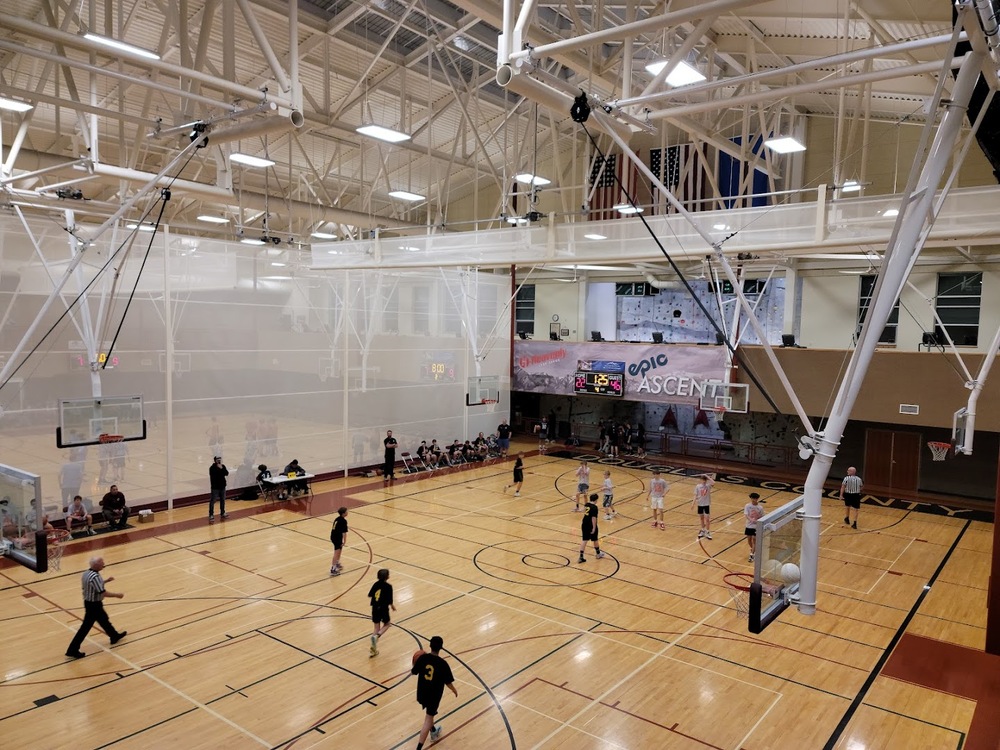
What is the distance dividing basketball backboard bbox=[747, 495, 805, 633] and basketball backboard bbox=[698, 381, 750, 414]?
16.7 meters

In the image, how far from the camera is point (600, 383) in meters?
28.5

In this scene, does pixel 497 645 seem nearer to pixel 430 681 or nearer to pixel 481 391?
pixel 430 681

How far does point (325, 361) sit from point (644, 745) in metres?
17.4

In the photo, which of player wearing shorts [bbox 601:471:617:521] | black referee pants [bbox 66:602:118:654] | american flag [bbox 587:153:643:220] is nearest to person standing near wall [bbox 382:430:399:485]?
player wearing shorts [bbox 601:471:617:521]

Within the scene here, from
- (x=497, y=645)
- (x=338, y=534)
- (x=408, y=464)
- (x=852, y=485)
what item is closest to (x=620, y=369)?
(x=408, y=464)

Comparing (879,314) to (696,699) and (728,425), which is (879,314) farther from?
(728,425)

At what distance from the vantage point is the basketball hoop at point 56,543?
1246cm

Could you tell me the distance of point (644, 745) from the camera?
823cm

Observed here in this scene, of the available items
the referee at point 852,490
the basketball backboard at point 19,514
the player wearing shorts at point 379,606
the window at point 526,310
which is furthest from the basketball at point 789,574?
the window at point 526,310

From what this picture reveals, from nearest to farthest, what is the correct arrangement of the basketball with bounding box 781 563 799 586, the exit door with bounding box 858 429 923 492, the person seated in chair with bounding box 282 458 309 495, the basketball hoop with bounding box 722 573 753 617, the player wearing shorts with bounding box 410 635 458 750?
the basketball with bounding box 781 563 799 586 < the player wearing shorts with bounding box 410 635 458 750 < the basketball hoop with bounding box 722 573 753 617 < the person seated in chair with bounding box 282 458 309 495 < the exit door with bounding box 858 429 923 492

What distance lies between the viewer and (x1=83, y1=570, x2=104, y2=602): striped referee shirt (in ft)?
33.4

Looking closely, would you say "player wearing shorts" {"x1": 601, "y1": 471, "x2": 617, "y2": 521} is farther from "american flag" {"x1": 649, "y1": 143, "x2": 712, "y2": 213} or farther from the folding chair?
"american flag" {"x1": 649, "y1": 143, "x2": 712, "y2": 213}

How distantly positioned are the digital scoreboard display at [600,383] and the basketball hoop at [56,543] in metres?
19.1

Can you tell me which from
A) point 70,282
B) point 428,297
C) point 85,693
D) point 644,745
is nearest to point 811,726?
point 644,745
